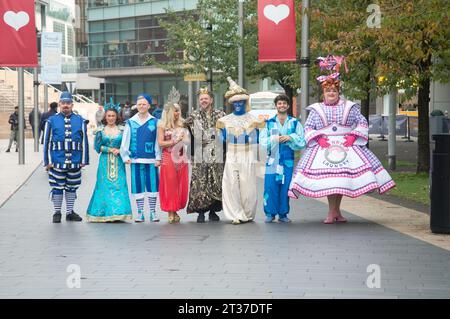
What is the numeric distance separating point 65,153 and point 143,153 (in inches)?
42.8

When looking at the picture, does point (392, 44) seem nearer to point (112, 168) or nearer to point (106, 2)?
point (112, 168)

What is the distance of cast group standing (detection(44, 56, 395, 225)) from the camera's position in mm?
14453

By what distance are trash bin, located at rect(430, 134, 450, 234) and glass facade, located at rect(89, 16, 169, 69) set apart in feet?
204

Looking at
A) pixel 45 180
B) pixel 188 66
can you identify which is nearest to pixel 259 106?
pixel 188 66

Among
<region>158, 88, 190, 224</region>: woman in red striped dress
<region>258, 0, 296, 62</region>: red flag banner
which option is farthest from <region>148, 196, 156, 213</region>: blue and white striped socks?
<region>258, 0, 296, 62</region>: red flag banner

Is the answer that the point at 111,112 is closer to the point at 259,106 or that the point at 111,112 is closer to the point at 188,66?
the point at 188,66

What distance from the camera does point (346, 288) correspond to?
358 inches

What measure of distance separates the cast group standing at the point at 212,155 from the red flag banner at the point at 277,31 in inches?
202

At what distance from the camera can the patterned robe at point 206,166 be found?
15.1 m

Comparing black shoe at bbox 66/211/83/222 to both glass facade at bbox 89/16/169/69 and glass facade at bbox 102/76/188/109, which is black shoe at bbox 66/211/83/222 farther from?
glass facade at bbox 102/76/188/109

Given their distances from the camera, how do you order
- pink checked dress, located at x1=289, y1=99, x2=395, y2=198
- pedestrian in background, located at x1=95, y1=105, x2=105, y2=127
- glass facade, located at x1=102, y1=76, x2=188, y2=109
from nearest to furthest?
pink checked dress, located at x1=289, y1=99, x2=395, y2=198 < pedestrian in background, located at x1=95, y1=105, x2=105, y2=127 < glass facade, located at x1=102, y1=76, x2=188, y2=109

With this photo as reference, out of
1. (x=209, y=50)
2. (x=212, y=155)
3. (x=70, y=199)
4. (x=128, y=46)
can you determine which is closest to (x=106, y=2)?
(x=128, y=46)

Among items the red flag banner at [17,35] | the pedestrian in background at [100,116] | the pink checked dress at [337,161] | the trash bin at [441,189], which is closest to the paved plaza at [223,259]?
the trash bin at [441,189]
